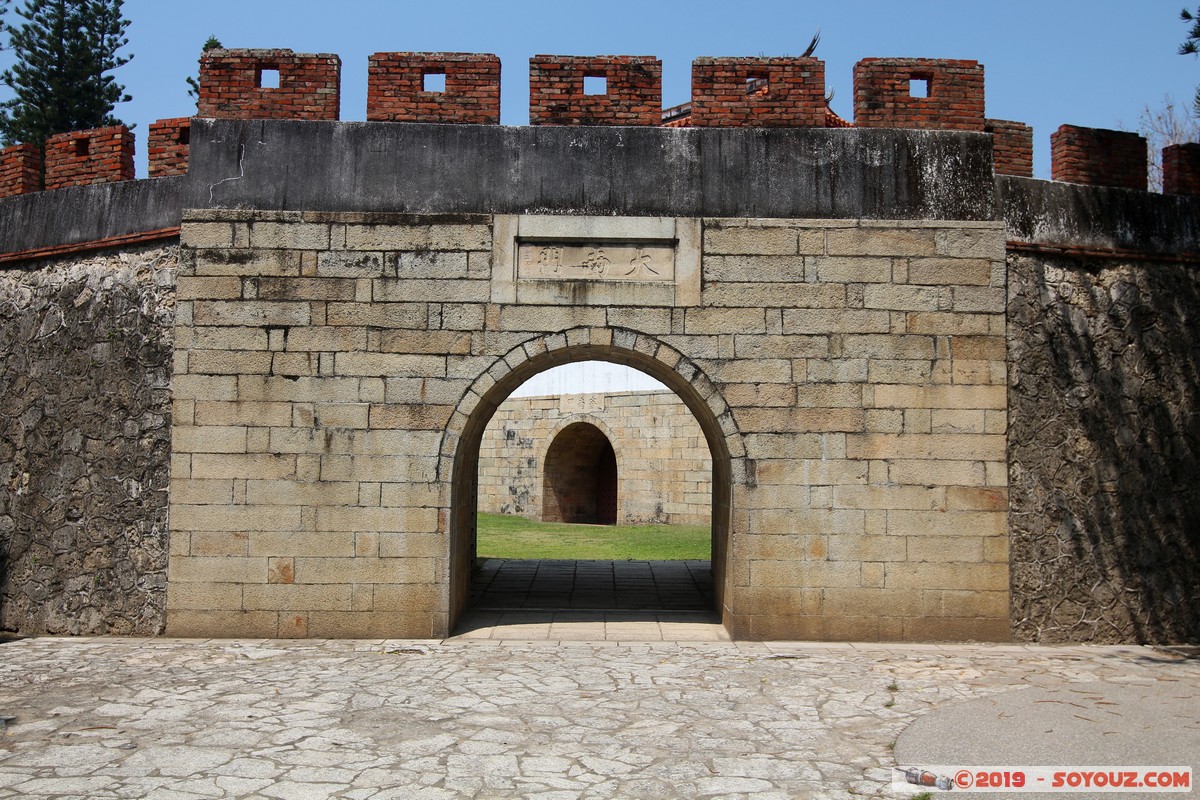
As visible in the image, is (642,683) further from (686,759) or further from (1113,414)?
(1113,414)

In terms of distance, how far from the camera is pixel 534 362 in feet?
23.8

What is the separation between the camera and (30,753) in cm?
445

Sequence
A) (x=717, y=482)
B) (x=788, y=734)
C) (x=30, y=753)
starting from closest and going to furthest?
(x=30, y=753) → (x=788, y=734) → (x=717, y=482)

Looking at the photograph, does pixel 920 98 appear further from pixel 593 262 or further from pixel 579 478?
pixel 579 478

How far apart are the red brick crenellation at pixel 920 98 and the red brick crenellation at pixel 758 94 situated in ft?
1.15

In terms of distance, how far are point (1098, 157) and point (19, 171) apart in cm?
854

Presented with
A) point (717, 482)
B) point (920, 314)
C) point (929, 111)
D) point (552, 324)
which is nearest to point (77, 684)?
point (552, 324)

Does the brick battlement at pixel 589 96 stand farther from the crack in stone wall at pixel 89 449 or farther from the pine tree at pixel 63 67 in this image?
the pine tree at pixel 63 67

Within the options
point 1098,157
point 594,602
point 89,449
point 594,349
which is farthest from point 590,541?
point 1098,157

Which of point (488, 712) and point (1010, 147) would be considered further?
point (1010, 147)

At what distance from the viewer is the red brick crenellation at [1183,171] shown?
25.7 feet

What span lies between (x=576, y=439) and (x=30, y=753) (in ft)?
46.0

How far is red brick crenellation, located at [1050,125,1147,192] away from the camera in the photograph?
762cm

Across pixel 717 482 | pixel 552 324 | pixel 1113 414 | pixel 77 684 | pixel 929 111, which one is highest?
pixel 929 111
